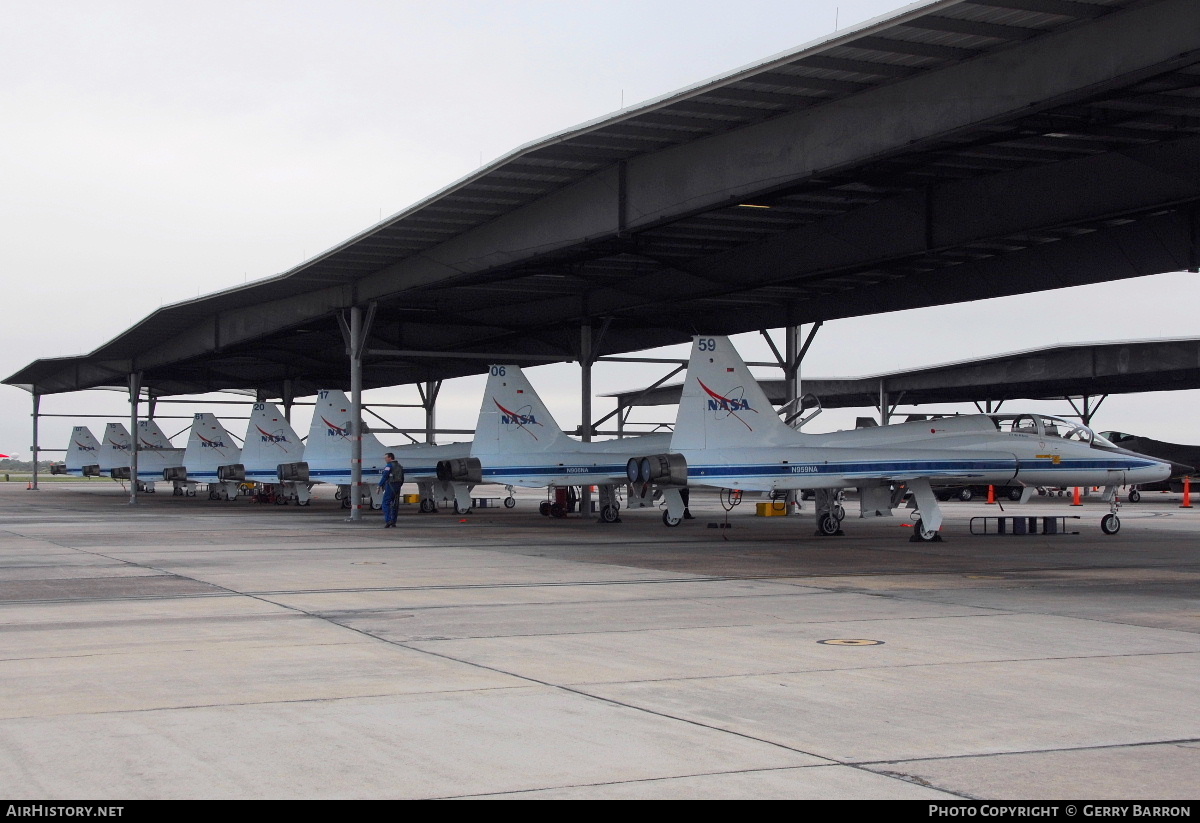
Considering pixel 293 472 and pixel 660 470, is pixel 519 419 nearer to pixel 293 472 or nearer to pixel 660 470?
pixel 660 470

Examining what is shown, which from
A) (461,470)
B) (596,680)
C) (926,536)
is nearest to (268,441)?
(461,470)

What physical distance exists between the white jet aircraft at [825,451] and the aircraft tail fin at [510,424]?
8.18m

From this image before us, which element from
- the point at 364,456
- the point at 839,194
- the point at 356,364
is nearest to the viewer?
the point at 839,194

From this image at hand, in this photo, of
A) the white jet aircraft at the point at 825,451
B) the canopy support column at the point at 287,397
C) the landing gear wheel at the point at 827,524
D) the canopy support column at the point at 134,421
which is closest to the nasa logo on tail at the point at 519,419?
the white jet aircraft at the point at 825,451

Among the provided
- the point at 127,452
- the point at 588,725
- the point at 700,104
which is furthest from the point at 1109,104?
the point at 127,452

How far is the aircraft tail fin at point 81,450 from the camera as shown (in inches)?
3019

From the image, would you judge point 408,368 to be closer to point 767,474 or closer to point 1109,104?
point 767,474

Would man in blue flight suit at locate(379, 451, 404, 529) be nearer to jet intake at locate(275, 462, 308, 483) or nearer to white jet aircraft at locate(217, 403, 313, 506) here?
jet intake at locate(275, 462, 308, 483)

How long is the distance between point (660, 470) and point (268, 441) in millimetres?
26388

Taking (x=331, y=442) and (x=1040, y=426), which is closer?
(x=1040, y=426)

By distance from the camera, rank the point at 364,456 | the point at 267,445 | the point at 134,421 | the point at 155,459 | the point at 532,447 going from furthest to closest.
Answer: the point at 155,459
the point at 134,421
the point at 267,445
the point at 364,456
the point at 532,447

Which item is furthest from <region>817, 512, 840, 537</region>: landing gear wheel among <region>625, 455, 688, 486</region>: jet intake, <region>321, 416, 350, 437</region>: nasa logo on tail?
<region>321, 416, 350, 437</region>: nasa logo on tail

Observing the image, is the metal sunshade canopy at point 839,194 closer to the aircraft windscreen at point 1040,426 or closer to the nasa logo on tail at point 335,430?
the aircraft windscreen at point 1040,426

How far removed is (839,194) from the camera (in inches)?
906
